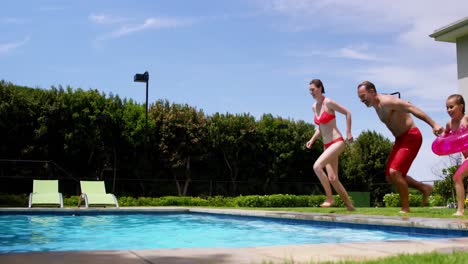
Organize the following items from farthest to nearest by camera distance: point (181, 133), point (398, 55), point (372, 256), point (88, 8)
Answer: point (181, 133)
point (398, 55)
point (88, 8)
point (372, 256)

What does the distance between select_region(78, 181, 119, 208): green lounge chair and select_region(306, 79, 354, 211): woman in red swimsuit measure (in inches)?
304

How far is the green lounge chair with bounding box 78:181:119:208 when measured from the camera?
14907 mm

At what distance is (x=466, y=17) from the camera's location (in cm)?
1759

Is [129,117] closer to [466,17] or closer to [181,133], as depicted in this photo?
[181,133]

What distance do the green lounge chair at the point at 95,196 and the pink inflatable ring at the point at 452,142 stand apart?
392 inches

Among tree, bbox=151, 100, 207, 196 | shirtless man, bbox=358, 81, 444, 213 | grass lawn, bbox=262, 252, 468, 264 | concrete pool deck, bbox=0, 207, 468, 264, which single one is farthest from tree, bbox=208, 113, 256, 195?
grass lawn, bbox=262, 252, 468, 264

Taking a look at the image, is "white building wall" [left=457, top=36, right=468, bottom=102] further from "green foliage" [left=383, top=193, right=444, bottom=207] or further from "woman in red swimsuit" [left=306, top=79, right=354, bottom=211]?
"woman in red swimsuit" [left=306, top=79, right=354, bottom=211]

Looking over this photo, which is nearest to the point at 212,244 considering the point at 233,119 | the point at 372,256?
the point at 372,256

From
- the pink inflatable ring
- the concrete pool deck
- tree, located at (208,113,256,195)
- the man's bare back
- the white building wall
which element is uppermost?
the white building wall

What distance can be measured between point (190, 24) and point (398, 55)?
5.95 metres

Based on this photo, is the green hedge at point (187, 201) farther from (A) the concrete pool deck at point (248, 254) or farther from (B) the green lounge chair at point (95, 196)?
(A) the concrete pool deck at point (248, 254)

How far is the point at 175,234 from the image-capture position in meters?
9.02

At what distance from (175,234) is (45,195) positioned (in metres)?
7.65

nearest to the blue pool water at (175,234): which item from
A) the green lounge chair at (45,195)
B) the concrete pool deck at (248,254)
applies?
the concrete pool deck at (248,254)
